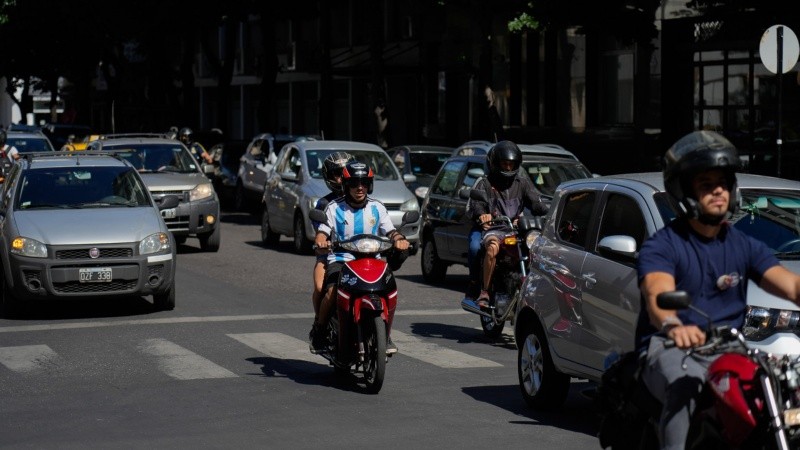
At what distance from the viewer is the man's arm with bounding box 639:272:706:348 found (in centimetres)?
533

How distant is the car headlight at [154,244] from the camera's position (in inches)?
594

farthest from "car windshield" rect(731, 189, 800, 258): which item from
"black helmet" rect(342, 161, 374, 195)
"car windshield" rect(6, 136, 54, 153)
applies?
"car windshield" rect(6, 136, 54, 153)

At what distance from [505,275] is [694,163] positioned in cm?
789

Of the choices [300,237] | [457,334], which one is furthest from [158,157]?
[457,334]

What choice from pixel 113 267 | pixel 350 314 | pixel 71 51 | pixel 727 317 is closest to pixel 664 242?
pixel 727 317

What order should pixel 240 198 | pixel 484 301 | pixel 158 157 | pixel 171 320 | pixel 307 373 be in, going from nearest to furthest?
pixel 307 373 → pixel 484 301 → pixel 171 320 → pixel 158 157 → pixel 240 198

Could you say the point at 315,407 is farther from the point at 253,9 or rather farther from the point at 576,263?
the point at 253,9

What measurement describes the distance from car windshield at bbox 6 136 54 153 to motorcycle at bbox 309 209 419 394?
69.1ft

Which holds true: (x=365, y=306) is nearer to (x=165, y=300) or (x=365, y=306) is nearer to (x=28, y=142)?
(x=165, y=300)

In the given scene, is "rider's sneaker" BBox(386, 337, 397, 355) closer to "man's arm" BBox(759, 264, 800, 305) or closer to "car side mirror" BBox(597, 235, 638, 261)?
"car side mirror" BBox(597, 235, 638, 261)

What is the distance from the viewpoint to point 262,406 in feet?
32.1

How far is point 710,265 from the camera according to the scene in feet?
18.6

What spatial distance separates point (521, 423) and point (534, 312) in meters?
0.89

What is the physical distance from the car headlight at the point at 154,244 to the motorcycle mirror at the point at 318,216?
4.73 meters
